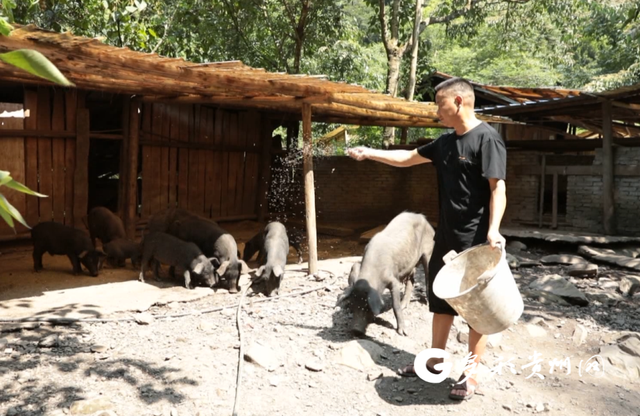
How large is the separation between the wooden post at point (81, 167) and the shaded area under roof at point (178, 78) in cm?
113

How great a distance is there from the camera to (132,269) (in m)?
8.62

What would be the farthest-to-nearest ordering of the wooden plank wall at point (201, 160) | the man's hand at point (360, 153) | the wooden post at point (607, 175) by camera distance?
the wooden plank wall at point (201, 160)
the wooden post at point (607, 175)
the man's hand at point (360, 153)

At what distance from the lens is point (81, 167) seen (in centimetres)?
985

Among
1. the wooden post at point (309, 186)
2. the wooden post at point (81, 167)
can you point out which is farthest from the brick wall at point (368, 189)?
the wooden post at point (309, 186)

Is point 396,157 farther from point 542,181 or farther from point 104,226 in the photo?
point 542,181

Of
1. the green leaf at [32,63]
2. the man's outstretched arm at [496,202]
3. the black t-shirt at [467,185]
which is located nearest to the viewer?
the green leaf at [32,63]

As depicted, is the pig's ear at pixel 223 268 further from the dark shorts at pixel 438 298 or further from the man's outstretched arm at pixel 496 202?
the man's outstretched arm at pixel 496 202

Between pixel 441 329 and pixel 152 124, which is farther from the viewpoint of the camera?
pixel 152 124

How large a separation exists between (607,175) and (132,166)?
28.8 feet

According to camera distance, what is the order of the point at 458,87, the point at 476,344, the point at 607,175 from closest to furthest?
1. the point at 458,87
2. the point at 476,344
3. the point at 607,175

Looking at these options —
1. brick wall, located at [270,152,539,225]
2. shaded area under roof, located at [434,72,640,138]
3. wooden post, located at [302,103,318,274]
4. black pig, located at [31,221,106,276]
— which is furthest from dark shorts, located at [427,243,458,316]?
brick wall, located at [270,152,539,225]

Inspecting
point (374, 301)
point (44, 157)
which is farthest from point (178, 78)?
point (44, 157)

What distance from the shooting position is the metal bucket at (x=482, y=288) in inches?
132

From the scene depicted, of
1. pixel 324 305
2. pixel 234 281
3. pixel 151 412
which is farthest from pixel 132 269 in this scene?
pixel 151 412
